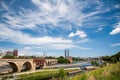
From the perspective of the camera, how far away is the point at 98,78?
11.7 metres

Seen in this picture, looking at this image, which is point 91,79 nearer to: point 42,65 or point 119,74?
point 119,74

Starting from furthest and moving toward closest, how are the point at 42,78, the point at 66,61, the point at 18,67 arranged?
the point at 66,61 → the point at 18,67 → the point at 42,78

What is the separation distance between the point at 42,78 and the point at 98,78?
1289 inches

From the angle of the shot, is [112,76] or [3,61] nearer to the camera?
[112,76]

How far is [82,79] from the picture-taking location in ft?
42.1

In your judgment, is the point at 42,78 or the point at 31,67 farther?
the point at 31,67

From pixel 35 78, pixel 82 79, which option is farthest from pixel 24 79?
pixel 82 79

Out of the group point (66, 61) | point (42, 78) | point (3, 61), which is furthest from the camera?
point (66, 61)

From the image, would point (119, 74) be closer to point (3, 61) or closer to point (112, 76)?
point (112, 76)

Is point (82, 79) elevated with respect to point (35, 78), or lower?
elevated

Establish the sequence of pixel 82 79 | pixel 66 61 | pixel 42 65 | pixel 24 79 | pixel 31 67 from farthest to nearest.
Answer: pixel 66 61, pixel 42 65, pixel 31 67, pixel 24 79, pixel 82 79

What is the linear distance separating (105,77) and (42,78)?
1294 inches

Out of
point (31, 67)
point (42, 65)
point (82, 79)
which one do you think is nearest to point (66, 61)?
point (42, 65)

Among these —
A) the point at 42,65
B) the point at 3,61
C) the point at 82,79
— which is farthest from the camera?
the point at 42,65
